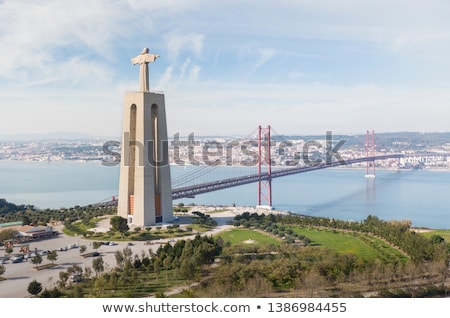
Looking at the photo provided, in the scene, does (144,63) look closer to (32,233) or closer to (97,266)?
(32,233)

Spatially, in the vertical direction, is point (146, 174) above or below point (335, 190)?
above

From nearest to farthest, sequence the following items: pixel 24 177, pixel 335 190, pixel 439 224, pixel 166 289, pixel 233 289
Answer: pixel 233 289, pixel 166 289, pixel 439 224, pixel 335 190, pixel 24 177

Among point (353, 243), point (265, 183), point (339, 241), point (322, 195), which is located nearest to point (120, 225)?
point (339, 241)

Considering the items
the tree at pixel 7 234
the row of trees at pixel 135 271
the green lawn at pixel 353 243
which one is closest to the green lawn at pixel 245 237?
the green lawn at pixel 353 243

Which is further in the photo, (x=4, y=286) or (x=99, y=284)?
(x=4, y=286)

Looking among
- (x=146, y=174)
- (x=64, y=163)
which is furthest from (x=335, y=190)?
(x=64, y=163)

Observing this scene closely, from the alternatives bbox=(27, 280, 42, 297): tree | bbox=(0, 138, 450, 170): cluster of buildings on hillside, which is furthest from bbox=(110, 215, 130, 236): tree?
bbox=(0, 138, 450, 170): cluster of buildings on hillside

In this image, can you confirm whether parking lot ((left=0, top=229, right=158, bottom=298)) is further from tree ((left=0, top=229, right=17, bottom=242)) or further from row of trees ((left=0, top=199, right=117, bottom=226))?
row of trees ((left=0, top=199, right=117, bottom=226))

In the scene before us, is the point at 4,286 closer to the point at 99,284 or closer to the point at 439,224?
the point at 99,284
